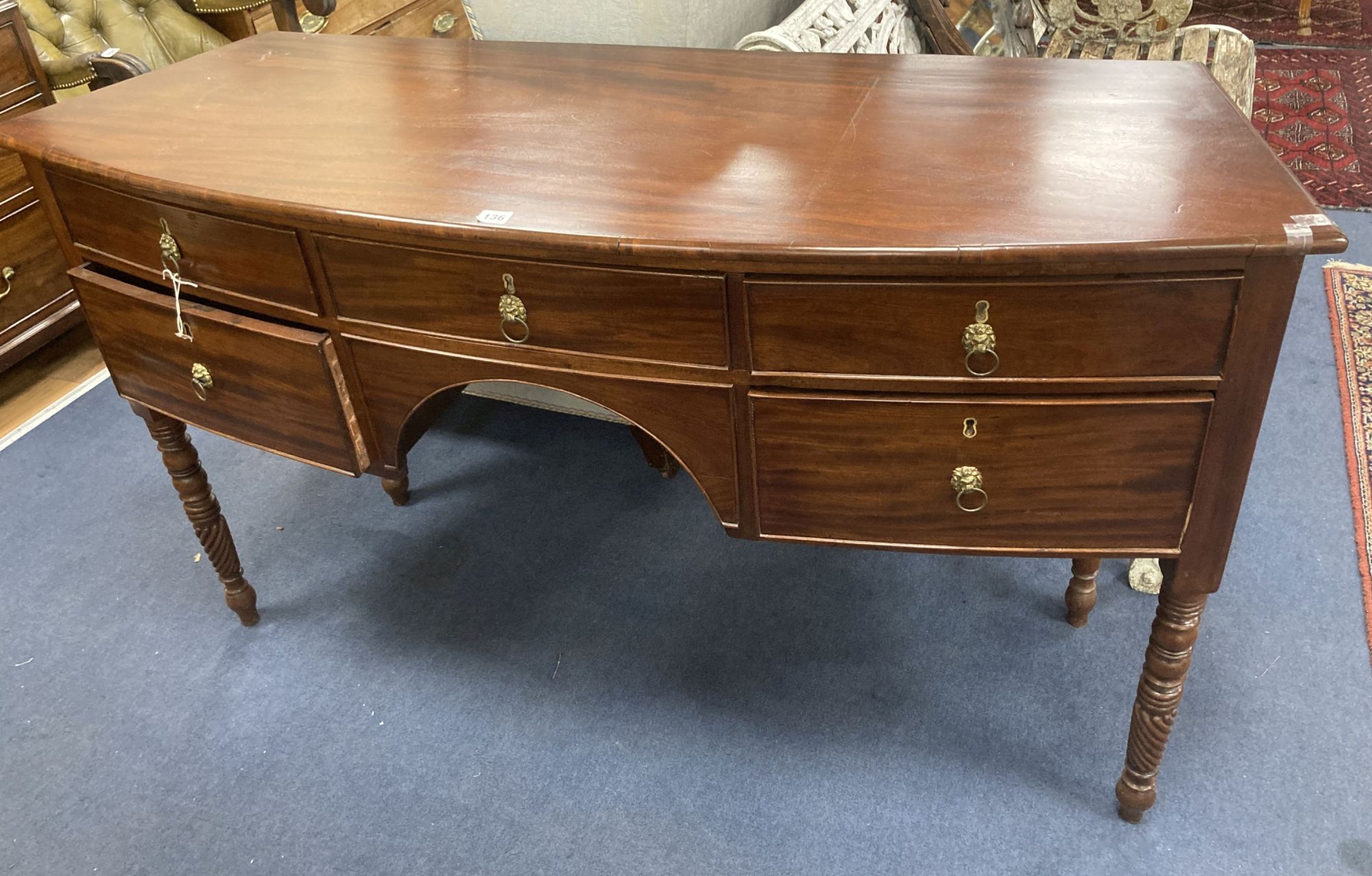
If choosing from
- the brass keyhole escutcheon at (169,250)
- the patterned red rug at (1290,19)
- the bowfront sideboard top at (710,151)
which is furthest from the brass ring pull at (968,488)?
the patterned red rug at (1290,19)

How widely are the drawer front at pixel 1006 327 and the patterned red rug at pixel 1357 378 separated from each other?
88 centimetres

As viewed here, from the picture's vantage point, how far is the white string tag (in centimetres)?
129

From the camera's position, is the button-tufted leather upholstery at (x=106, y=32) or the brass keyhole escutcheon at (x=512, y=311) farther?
the button-tufted leather upholstery at (x=106, y=32)

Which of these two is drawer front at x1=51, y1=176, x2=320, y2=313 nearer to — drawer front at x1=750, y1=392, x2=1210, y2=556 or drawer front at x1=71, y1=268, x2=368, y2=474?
drawer front at x1=71, y1=268, x2=368, y2=474

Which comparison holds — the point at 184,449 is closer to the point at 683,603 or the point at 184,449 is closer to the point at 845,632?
the point at 683,603

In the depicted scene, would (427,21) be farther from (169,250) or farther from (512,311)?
(512,311)

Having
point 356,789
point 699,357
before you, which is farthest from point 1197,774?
point 356,789

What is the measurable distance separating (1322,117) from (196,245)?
3215 millimetres

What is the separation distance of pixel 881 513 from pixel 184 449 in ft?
3.39

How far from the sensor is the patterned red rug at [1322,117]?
2.79m

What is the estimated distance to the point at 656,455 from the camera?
6.49 ft

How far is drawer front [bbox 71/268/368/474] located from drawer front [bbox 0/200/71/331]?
1.03 meters

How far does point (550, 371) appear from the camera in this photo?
114 cm

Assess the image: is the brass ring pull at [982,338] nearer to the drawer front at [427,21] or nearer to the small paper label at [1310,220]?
the small paper label at [1310,220]
